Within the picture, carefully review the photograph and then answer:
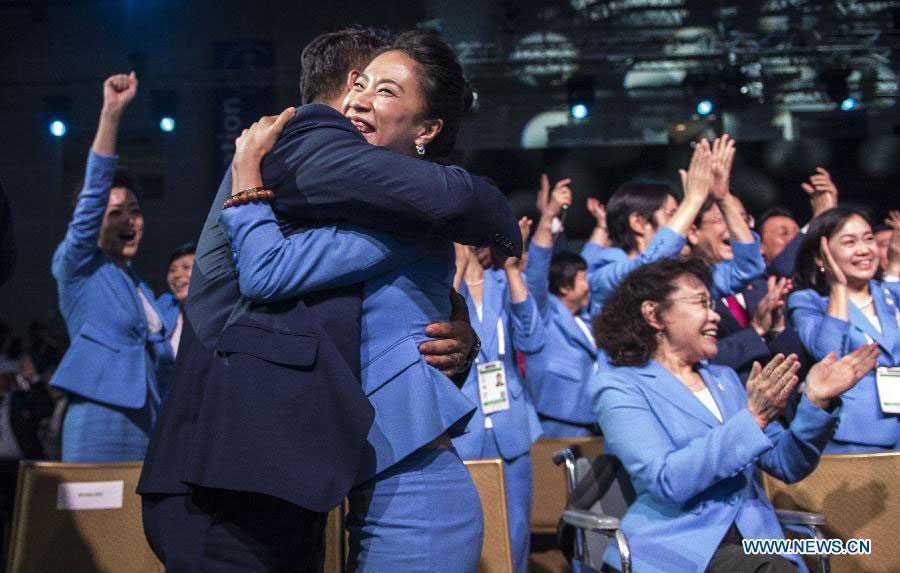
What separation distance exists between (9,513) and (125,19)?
654 cm

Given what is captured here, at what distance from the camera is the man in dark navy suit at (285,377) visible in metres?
1.19

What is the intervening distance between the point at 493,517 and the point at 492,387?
975 mm

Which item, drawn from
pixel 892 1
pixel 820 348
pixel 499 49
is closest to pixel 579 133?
pixel 499 49

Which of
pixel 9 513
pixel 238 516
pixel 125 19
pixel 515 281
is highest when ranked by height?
pixel 125 19

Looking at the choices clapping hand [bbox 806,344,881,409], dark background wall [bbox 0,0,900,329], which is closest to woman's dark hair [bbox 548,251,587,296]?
clapping hand [bbox 806,344,881,409]

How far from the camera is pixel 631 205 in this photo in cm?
381

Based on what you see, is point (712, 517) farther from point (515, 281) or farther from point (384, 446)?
point (515, 281)

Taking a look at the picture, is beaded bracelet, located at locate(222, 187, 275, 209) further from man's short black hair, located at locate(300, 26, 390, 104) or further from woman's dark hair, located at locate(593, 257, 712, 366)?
woman's dark hair, located at locate(593, 257, 712, 366)

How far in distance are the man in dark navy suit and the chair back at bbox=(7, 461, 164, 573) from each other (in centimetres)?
110

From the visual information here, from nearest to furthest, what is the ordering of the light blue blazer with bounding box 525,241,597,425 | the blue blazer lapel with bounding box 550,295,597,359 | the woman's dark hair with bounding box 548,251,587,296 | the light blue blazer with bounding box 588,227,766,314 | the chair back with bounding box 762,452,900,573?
the chair back with bounding box 762,452,900,573 → the light blue blazer with bounding box 588,227,766,314 → the light blue blazer with bounding box 525,241,597,425 → the blue blazer lapel with bounding box 550,295,597,359 → the woman's dark hair with bounding box 548,251,587,296

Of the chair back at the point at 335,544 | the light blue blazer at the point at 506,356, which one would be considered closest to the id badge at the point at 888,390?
the light blue blazer at the point at 506,356

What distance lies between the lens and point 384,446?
132 centimetres

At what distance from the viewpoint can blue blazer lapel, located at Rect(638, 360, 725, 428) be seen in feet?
7.73

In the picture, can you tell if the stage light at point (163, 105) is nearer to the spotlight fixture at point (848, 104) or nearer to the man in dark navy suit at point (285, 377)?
Result: the spotlight fixture at point (848, 104)
